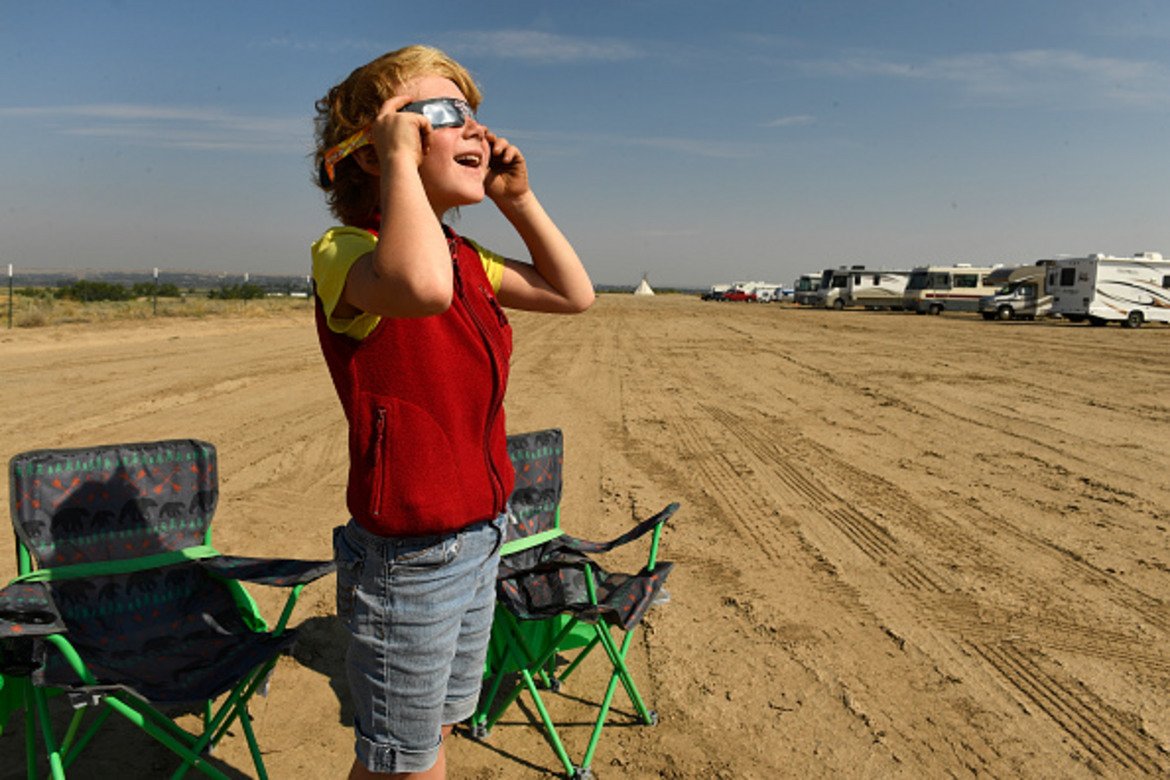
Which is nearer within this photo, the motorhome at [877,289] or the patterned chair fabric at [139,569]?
the patterned chair fabric at [139,569]

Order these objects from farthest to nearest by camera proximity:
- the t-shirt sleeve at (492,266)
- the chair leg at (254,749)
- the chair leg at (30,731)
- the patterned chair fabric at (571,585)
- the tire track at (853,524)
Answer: the tire track at (853,524) < the patterned chair fabric at (571,585) < the chair leg at (254,749) < the chair leg at (30,731) < the t-shirt sleeve at (492,266)

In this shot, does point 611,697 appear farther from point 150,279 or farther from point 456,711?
point 150,279

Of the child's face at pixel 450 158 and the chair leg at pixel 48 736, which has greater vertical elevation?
the child's face at pixel 450 158

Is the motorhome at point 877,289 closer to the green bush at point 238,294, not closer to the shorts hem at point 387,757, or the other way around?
the green bush at point 238,294

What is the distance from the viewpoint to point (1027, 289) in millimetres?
28641

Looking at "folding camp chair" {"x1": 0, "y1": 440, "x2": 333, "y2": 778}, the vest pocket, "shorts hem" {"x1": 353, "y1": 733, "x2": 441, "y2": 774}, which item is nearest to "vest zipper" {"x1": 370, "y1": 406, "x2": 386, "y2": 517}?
the vest pocket

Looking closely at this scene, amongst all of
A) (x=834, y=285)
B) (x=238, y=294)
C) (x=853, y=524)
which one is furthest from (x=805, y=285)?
(x=853, y=524)

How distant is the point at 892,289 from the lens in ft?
125

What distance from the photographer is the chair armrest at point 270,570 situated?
247cm

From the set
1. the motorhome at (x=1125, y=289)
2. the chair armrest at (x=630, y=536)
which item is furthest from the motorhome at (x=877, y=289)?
the chair armrest at (x=630, y=536)

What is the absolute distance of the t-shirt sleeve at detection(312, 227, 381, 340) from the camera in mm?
1265

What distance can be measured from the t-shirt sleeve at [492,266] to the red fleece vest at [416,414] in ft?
0.81

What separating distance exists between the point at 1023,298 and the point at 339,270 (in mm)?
31324

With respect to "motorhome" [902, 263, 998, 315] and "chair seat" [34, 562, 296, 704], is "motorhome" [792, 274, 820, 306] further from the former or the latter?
"chair seat" [34, 562, 296, 704]
